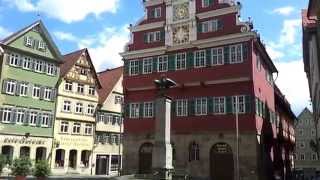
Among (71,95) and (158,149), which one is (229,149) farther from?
(71,95)

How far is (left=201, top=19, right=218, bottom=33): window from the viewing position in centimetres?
3909

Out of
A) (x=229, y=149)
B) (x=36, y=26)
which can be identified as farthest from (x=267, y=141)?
(x=36, y=26)

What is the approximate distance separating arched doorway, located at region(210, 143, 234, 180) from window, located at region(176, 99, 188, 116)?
4.33 metres

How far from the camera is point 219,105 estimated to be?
37.2m

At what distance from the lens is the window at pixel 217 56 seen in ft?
124

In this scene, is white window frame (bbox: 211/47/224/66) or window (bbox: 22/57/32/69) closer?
white window frame (bbox: 211/47/224/66)

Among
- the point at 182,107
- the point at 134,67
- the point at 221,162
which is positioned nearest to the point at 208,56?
the point at 182,107

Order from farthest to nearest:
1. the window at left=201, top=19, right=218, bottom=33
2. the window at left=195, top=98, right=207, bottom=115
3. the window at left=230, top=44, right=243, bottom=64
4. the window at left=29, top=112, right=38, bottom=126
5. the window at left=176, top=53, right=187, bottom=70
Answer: the window at left=29, top=112, right=38, bottom=126, the window at left=176, top=53, right=187, bottom=70, the window at left=201, top=19, right=218, bottom=33, the window at left=195, top=98, right=207, bottom=115, the window at left=230, top=44, right=243, bottom=64

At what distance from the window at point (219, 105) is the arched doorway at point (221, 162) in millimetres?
2872

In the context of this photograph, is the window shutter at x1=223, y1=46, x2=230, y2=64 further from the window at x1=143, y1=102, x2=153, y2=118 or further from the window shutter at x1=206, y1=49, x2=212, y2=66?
the window at x1=143, y1=102, x2=153, y2=118

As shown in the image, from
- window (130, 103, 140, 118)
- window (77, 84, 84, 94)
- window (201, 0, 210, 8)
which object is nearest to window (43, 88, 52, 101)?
window (77, 84, 84, 94)

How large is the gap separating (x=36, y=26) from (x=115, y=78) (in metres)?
14.9

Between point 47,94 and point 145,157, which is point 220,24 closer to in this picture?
point 145,157

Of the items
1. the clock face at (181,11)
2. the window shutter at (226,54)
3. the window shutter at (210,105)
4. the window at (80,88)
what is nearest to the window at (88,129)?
the window at (80,88)
